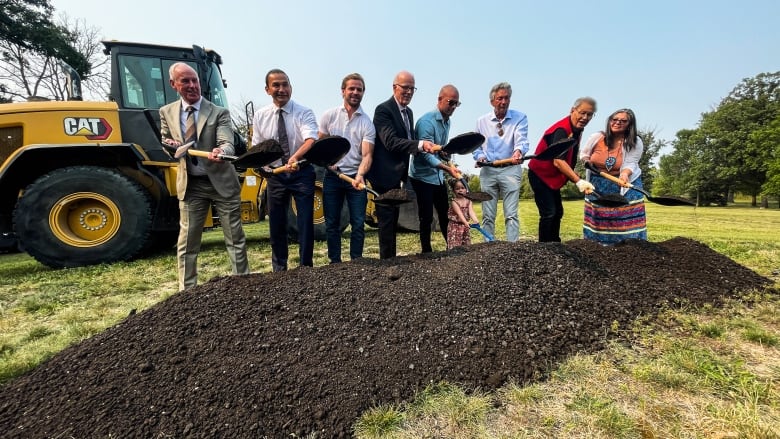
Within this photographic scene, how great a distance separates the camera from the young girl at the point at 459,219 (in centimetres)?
391

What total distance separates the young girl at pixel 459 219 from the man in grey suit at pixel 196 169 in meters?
2.24

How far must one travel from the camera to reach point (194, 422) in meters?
1.31

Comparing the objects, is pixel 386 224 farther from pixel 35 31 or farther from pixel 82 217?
pixel 35 31

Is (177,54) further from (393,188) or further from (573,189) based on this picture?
(573,189)

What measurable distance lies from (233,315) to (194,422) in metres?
0.64

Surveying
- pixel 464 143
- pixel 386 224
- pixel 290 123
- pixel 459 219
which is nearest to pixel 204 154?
pixel 290 123

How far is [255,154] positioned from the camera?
242cm

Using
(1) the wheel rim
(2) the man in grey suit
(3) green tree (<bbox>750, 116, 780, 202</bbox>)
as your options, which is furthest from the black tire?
(3) green tree (<bbox>750, 116, 780, 202</bbox>)

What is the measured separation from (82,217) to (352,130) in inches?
150

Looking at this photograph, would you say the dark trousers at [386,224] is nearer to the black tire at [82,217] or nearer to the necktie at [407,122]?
the necktie at [407,122]

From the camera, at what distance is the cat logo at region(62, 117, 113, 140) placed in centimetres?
423

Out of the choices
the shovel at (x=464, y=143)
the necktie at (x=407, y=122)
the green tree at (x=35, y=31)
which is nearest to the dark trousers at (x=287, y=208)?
the necktie at (x=407, y=122)

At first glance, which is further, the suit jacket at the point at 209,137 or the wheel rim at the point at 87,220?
the wheel rim at the point at 87,220

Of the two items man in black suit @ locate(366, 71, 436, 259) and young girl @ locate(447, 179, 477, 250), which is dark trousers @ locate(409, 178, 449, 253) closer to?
man in black suit @ locate(366, 71, 436, 259)
